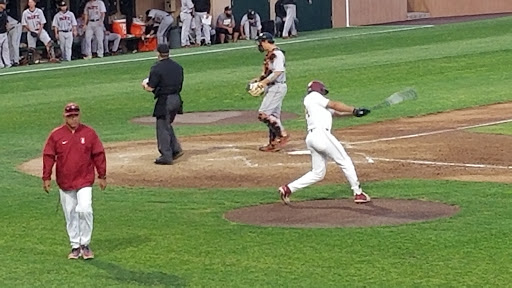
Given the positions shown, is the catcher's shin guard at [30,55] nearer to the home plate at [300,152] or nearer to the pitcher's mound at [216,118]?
the pitcher's mound at [216,118]

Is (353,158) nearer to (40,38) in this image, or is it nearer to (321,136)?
(321,136)

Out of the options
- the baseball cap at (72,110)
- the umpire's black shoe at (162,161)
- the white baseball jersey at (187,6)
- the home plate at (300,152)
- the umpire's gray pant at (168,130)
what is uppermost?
the baseball cap at (72,110)

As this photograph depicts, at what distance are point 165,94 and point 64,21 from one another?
16219 mm

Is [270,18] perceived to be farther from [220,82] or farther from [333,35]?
[220,82]

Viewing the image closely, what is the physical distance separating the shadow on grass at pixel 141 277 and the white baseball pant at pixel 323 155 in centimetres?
298

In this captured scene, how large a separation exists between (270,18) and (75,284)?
30.3m

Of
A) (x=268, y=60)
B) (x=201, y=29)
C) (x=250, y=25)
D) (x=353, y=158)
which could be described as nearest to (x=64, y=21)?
(x=201, y=29)

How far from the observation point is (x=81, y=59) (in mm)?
33688

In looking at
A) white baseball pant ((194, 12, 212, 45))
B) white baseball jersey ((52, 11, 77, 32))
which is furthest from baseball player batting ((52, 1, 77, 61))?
white baseball pant ((194, 12, 212, 45))

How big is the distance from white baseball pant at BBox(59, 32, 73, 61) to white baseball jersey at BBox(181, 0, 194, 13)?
4106 mm

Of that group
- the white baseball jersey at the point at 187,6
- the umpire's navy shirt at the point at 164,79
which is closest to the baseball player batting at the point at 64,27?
the white baseball jersey at the point at 187,6

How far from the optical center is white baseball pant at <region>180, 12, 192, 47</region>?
35750 mm

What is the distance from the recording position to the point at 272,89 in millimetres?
17203

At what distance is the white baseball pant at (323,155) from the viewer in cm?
1260
